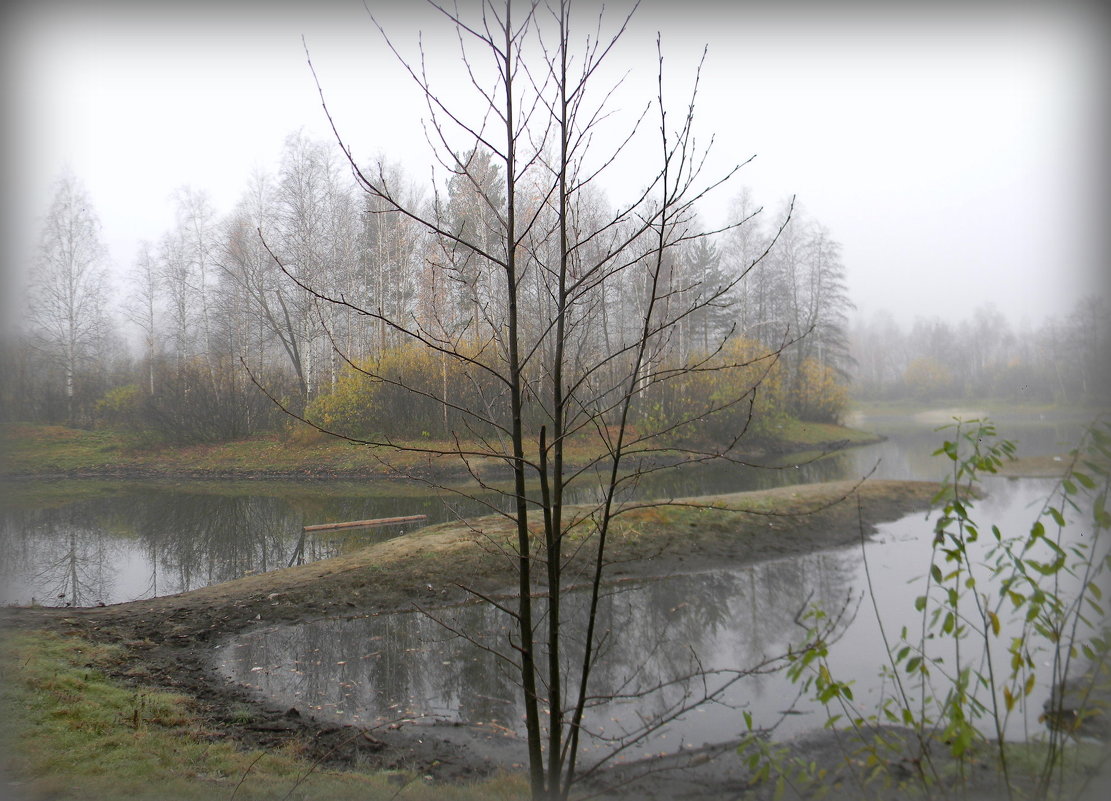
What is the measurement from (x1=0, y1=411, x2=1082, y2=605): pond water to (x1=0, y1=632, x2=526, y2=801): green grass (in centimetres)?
88

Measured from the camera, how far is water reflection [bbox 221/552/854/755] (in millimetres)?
3842

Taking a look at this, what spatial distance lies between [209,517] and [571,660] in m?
9.87

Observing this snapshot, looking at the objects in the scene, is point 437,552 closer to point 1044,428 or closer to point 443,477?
point 1044,428

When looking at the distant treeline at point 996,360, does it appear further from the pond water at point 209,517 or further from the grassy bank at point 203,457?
the grassy bank at point 203,457

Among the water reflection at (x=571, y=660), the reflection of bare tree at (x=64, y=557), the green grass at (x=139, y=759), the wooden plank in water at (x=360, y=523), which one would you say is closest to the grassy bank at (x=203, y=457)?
the wooden plank in water at (x=360, y=523)

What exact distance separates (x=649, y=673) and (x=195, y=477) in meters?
17.5

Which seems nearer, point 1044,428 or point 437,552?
point 1044,428

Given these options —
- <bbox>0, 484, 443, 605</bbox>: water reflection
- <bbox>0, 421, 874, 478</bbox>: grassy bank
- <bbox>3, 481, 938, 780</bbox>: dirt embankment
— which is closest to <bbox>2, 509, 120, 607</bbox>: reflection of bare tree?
<bbox>0, 484, 443, 605</bbox>: water reflection

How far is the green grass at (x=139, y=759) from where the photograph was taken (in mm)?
2344

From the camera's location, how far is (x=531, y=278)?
257 centimetres

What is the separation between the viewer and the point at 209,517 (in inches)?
475

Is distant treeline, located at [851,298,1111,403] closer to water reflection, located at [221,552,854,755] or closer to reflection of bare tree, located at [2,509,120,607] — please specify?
water reflection, located at [221,552,854,755]

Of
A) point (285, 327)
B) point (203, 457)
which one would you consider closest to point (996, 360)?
point (285, 327)

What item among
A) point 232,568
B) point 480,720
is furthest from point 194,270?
point 480,720
